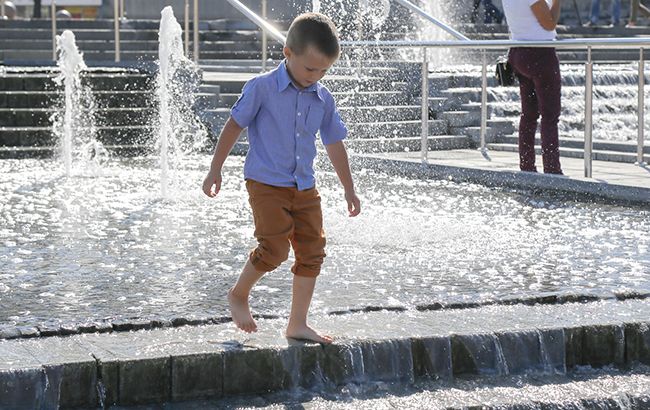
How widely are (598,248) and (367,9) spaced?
12.1 m

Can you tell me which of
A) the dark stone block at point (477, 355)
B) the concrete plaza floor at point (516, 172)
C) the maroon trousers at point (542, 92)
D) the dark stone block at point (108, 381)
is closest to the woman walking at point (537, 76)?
the maroon trousers at point (542, 92)

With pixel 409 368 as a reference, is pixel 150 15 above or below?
above

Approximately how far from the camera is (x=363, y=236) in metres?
7.90

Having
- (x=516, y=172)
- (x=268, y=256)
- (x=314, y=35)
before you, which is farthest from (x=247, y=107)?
(x=516, y=172)

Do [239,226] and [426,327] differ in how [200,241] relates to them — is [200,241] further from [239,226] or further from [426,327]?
[426,327]

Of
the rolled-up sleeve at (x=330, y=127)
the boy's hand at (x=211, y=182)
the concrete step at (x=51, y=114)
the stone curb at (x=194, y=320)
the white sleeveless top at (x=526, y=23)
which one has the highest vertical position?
the white sleeveless top at (x=526, y=23)

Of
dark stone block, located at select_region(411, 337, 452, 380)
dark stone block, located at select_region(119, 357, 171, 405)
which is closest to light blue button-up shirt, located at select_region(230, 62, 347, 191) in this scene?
dark stone block, located at select_region(411, 337, 452, 380)

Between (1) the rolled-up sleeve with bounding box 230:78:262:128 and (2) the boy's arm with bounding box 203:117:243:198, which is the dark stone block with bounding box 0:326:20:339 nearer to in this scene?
(2) the boy's arm with bounding box 203:117:243:198

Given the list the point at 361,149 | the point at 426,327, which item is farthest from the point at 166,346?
the point at 361,149

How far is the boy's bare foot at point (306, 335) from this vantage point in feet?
16.2

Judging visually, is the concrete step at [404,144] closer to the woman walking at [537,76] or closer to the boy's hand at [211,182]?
the woman walking at [537,76]

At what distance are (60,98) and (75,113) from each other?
447 mm

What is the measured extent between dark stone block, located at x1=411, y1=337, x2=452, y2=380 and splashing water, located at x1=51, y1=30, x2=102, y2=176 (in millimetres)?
8297

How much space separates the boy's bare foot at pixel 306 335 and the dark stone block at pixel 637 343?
1209mm
